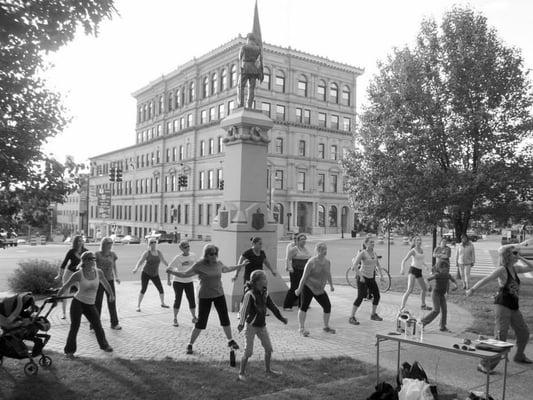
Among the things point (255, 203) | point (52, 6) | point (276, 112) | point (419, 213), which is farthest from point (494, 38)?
point (276, 112)

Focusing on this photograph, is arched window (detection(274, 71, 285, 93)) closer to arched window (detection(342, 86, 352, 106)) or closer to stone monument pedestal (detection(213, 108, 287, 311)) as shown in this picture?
arched window (detection(342, 86, 352, 106))

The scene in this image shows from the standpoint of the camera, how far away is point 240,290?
1241 centimetres

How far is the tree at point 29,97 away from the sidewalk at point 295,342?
3.07 meters

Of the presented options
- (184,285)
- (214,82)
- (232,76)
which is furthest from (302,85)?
(184,285)

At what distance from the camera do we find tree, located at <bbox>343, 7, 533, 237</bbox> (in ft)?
54.9

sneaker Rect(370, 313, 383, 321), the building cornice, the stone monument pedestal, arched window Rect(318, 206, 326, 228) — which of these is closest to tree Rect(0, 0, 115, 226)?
the stone monument pedestal

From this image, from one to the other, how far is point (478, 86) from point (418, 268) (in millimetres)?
7630

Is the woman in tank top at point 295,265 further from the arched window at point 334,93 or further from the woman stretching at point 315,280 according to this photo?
the arched window at point 334,93

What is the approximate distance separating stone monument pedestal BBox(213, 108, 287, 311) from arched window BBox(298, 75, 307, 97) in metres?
51.9

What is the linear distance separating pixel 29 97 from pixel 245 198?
691cm

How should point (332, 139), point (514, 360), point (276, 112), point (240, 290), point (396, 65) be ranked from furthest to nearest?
point (332, 139) → point (276, 112) → point (396, 65) → point (240, 290) → point (514, 360)

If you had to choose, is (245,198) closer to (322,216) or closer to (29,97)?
(29,97)

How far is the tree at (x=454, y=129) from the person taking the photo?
1673cm

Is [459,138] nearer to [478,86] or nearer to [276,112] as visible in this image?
[478,86]
